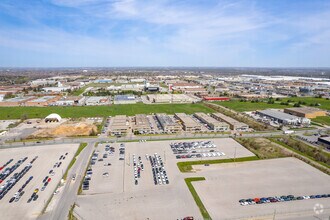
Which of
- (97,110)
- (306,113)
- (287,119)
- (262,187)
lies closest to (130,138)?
(262,187)

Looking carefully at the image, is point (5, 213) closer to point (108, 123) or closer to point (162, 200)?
point (162, 200)

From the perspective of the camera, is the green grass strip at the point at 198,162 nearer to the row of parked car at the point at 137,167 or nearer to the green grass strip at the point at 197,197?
the green grass strip at the point at 197,197

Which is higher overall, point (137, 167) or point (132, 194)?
point (137, 167)

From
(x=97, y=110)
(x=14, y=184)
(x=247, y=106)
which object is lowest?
(x=14, y=184)

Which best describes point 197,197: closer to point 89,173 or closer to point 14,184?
point 89,173

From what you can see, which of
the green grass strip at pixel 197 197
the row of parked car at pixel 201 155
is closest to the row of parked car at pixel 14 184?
the green grass strip at pixel 197 197

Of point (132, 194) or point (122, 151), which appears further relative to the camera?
point (122, 151)

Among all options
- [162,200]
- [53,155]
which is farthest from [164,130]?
[162,200]
